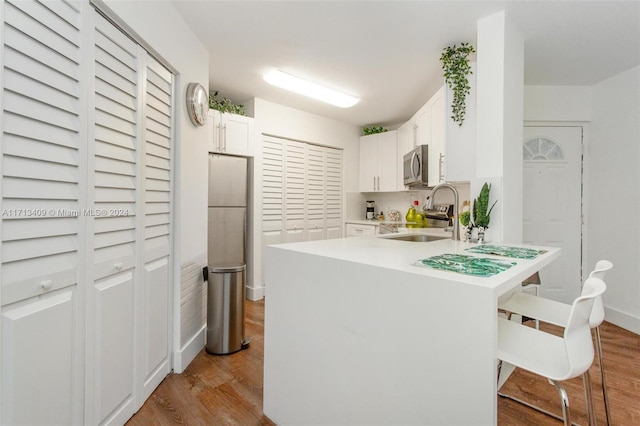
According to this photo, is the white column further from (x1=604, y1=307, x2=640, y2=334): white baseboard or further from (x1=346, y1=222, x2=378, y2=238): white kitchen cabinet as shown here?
(x1=346, y1=222, x2=378, y2=238): white kitchen cabinet

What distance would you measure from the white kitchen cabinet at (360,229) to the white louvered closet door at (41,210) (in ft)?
11.5

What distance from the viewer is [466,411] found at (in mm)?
976

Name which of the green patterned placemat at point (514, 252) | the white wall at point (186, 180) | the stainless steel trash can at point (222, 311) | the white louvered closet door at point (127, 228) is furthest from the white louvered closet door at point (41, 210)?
the green patterned placemat at point (514, 252)

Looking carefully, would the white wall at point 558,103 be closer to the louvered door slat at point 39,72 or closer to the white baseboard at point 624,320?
the white baseboard at point 624,320

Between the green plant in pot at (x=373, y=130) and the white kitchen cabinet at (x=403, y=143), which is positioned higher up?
the green plant in pot at (x=373, y=130)

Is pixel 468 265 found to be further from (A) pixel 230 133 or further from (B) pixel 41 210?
(A) pixel 230 133

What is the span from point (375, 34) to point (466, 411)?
239 centimetres

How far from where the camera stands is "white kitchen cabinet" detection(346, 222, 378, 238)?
4363mm

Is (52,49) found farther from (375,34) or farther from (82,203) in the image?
(375,34)

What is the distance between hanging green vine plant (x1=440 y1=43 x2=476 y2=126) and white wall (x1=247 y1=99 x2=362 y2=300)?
6.86 feet

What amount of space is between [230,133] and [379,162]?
7.48 ft

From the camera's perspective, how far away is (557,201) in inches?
137

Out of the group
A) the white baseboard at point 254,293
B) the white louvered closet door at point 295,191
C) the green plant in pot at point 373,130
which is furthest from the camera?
the green plant in pot at point 373,130

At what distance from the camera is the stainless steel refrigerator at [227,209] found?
337cm
